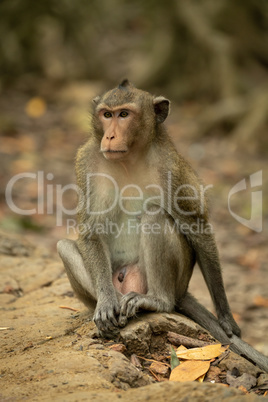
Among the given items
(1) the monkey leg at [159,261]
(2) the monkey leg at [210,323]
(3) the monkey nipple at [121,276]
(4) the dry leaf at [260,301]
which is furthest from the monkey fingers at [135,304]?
(4) the dry leaf at [260,301]

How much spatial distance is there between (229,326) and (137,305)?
3.33 feet

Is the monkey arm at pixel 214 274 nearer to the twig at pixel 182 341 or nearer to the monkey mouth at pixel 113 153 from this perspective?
the twig at pixel 182 341

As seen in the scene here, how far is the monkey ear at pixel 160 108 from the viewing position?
15.0ft

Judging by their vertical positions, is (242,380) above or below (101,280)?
below

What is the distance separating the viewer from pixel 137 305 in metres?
4.11

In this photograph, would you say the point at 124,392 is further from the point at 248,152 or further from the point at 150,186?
the point at 248,152

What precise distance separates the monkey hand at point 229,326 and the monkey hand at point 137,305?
2.07 feet

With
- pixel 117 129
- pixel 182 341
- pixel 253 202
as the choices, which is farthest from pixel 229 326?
pixel 253 202

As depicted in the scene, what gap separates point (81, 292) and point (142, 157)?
123 centimetres

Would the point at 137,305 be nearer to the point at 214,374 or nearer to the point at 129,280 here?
the point at 129,280

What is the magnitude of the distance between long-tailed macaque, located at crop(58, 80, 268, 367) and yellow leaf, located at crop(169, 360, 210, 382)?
1.88 feet

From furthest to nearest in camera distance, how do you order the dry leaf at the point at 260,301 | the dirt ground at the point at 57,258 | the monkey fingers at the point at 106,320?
1. the dry leaf at the point at 260,301
2. the monkey fingers at the point at 106,320
3. the dirt ground at the point at 57,258

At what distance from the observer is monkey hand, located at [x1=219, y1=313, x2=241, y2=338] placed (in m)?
4.67

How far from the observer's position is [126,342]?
153 inches
